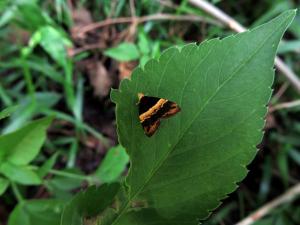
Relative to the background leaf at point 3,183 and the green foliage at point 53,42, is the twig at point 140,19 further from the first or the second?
the background leaf at point 3,183

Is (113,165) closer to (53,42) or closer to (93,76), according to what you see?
(93,76)

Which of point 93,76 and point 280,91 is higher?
point 93,76

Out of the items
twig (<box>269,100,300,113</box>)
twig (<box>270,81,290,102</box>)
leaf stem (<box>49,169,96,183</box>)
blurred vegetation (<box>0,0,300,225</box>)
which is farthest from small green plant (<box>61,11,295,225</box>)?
twig (<box>270,81,290,102</box>)

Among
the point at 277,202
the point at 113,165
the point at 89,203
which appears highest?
the point at 89,203

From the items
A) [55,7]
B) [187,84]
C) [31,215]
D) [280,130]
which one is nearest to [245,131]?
[187,84]

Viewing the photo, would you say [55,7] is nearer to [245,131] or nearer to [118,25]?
[118,25]

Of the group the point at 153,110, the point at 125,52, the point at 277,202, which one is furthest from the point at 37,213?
the point at 277,202
